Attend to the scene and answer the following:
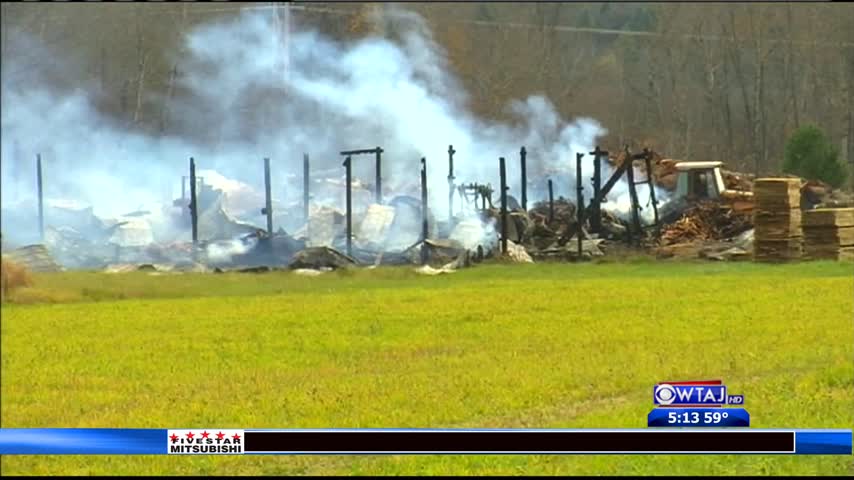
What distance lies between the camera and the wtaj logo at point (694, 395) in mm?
4422

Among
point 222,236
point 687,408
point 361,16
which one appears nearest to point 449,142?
point 361,16

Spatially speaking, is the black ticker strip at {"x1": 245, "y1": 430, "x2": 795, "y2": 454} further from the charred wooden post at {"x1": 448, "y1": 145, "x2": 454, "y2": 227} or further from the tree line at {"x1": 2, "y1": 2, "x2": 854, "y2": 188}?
the tree line at {"x1": 2, "y1": 2, "x2": 854, "y2": 188}

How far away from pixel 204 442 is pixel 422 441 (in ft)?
2.43

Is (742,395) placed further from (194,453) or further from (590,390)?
(194,453)

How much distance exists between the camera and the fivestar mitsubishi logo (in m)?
4.48

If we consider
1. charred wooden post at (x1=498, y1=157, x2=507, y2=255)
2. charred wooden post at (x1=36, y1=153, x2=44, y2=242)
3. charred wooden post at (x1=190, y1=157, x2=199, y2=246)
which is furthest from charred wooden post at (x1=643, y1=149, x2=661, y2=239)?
charred wooden post at (x1=36, y1=153, x2=44, y2=242)

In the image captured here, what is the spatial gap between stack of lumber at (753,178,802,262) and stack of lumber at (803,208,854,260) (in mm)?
43

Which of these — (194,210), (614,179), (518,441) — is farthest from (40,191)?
(614,179)

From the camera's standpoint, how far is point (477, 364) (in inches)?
189

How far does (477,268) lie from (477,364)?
0.35m

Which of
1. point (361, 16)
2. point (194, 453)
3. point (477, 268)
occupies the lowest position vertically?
point (194, 453)

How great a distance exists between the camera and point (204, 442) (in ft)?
14.7

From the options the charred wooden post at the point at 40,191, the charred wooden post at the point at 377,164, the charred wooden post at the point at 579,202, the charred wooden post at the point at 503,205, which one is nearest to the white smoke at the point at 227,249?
the charred wooden post at the point at 377,164

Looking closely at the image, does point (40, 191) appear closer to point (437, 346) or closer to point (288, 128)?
point (288, 128)
